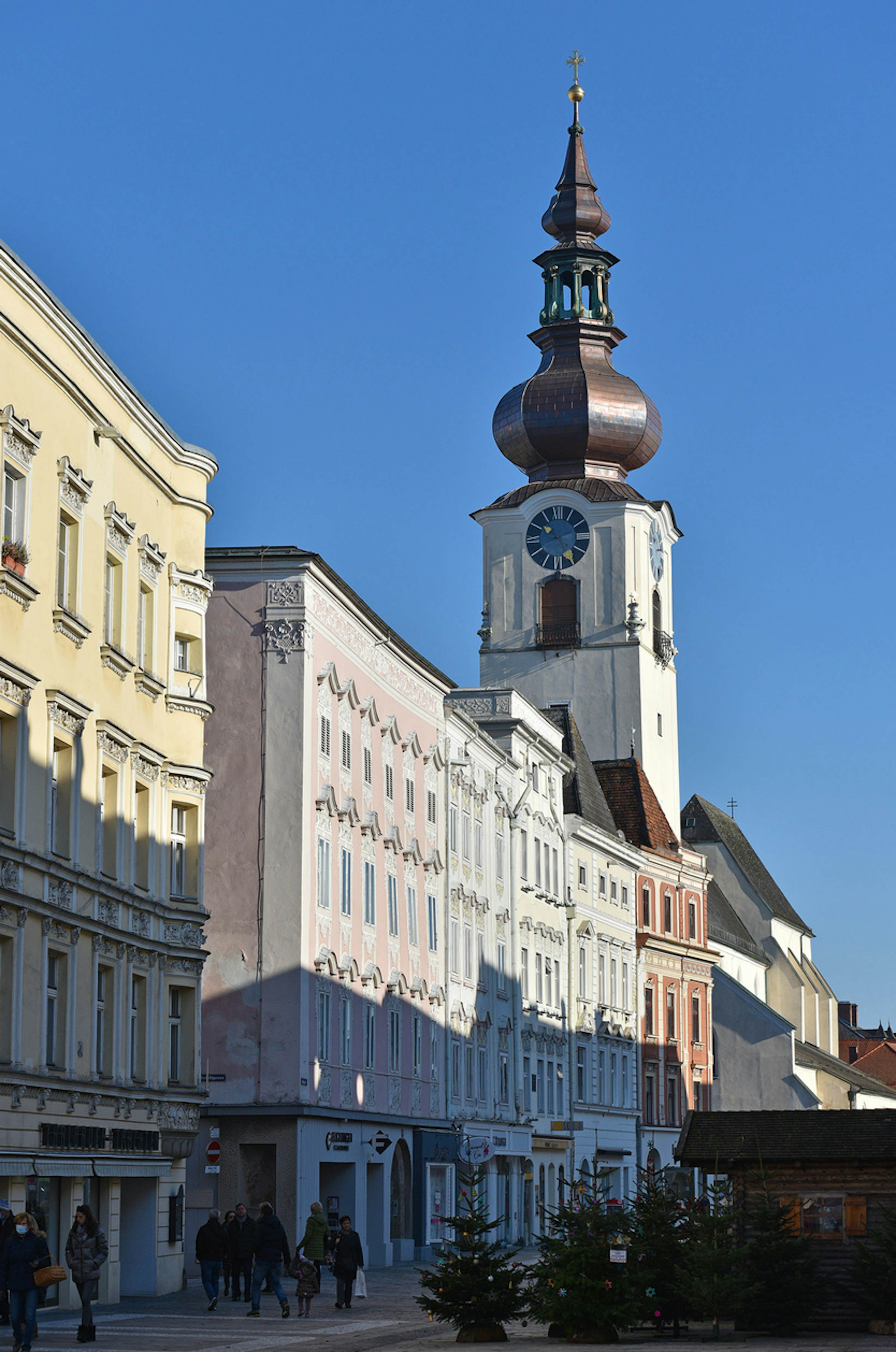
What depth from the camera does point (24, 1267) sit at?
2234cm

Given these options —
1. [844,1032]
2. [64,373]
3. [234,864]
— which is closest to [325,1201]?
[234,864]

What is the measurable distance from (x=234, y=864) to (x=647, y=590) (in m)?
54.9

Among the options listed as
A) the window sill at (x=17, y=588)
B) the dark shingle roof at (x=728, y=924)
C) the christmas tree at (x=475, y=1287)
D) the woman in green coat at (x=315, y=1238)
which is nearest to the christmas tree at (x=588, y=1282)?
the christmas tree at (x=475, y=1287)

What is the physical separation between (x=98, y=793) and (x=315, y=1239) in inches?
322

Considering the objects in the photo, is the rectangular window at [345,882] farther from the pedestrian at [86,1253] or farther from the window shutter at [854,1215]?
the pedestrian at [86,1253]

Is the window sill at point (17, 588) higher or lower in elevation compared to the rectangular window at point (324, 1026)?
higher

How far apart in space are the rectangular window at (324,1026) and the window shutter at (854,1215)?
17432 mm

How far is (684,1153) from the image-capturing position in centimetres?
2811

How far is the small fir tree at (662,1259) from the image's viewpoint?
2592 cm

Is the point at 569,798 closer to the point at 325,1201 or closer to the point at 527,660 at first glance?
the point at 527,660

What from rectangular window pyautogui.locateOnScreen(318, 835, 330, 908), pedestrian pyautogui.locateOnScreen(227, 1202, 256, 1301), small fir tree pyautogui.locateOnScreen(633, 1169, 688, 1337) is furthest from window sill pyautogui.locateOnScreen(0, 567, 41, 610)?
rectangular window pyautogui.locateOnScreen(318, 835, 330, 908)

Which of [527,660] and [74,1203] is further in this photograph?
[527,660]

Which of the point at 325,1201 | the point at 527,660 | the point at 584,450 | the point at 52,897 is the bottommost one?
the point at 325,1201

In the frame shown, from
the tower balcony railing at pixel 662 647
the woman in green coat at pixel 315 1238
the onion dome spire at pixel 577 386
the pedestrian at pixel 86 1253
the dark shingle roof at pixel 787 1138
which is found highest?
the onion dome spire at pixel 577 386
